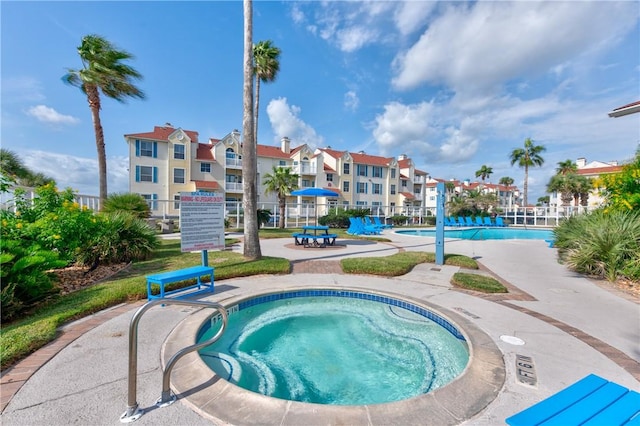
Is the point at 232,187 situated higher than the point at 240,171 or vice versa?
the point at 240,171

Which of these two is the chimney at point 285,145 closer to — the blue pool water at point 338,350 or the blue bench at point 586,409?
the blue pool water at point 338,350

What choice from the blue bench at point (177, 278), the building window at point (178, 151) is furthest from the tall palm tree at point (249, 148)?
the building window at point (178, 151)

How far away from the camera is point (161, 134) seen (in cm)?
2881

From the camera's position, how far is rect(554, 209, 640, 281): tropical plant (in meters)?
6.86

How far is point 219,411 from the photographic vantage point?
227 centimetres

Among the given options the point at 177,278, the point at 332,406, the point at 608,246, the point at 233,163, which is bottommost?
the point at 332,406

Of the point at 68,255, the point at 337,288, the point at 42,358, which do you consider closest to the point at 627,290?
the point at 337,288

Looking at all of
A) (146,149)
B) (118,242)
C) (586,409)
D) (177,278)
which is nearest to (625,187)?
(586,409)

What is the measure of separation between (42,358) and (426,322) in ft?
17.3

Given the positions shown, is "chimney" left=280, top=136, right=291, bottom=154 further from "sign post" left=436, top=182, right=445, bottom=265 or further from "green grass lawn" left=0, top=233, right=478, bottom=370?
"sign post" left=436, top=182, right=445, bottom=265

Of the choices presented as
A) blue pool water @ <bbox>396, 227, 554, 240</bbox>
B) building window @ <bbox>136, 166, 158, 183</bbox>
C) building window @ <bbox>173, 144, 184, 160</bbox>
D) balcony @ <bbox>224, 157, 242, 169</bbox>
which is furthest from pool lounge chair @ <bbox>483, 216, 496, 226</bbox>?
building window @ <bbox>136, 166, 158, 183</bbox>

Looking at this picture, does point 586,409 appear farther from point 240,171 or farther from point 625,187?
point 240,171

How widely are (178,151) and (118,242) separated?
24.3m

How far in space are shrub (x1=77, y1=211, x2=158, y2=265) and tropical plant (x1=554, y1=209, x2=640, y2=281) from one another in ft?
42.0
